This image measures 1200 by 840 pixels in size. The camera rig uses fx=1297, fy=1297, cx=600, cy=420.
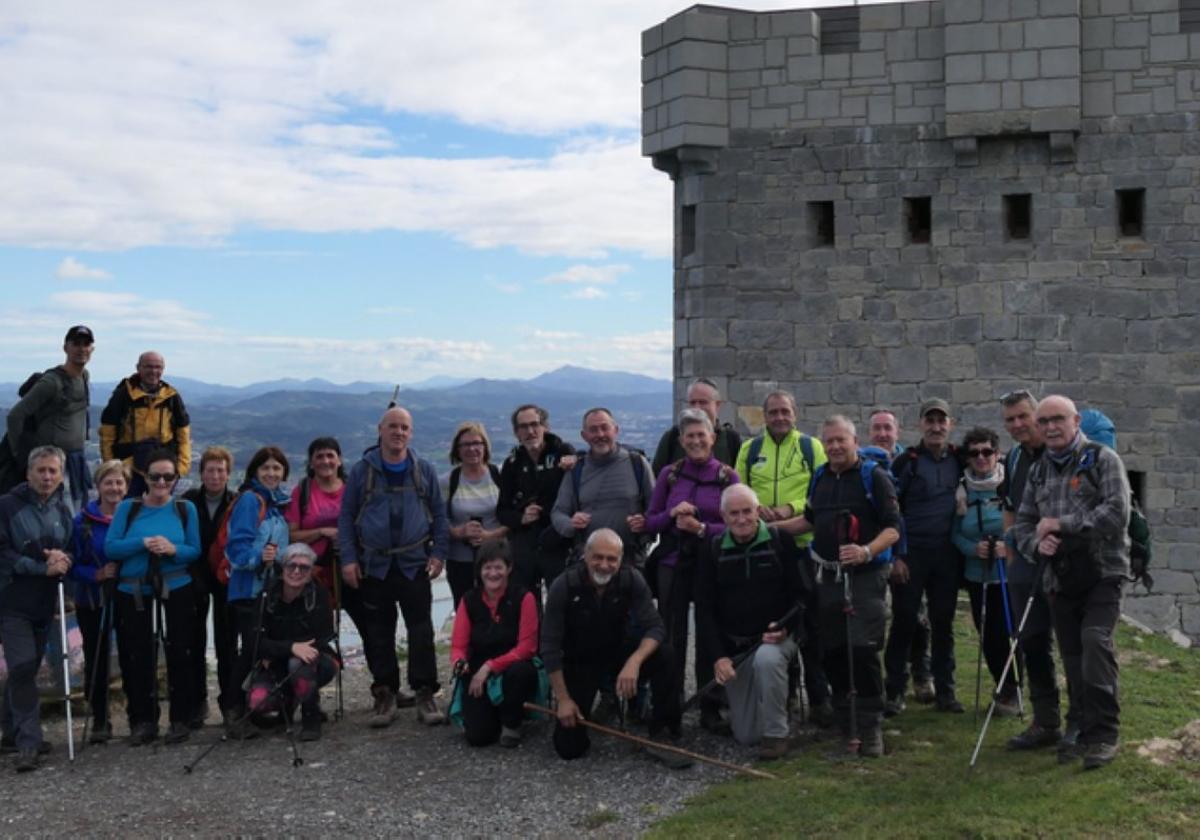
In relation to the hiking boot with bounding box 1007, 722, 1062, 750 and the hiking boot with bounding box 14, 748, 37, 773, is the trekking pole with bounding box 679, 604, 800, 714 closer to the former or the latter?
the hiking boot with bounding box 1007, 722, 1062, 750

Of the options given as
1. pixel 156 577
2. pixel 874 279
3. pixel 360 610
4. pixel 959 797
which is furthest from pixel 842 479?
pixel 874 279

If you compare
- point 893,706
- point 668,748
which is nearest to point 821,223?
point 893,706

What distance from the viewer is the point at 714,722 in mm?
7395

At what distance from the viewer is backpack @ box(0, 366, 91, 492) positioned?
8.75 meters

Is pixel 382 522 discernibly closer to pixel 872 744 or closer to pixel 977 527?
pixel 872 744

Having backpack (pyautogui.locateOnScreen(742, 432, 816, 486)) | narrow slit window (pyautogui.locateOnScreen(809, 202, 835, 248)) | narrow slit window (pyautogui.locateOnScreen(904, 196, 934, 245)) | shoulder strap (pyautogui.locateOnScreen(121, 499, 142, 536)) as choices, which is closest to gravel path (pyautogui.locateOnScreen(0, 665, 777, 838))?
shoulder strap (pyautogui.locateOnScreen(121, 499, 142, 536))

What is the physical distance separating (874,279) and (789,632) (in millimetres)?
5081

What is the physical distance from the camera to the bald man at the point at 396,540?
7.80 metres

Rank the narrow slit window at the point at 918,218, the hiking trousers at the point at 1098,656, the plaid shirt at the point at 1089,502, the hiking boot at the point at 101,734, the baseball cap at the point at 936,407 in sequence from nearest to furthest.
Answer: the plaid shirt at the point at 1089,502, the hiking trousers at the point at 1098,656, the baseball cap at the point at 936,407, the hiking boot at the point at 101,734, the narrow slit window at the point at 918,218

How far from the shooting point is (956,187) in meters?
11.1

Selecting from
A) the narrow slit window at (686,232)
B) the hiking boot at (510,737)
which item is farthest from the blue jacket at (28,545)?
the narrow slit window at (686,232)

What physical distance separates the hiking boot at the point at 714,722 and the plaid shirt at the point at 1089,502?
1.99m

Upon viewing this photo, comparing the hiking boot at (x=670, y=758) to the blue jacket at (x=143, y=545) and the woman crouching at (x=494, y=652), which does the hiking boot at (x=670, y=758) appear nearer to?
the woman crouching at (x=494, y=652)

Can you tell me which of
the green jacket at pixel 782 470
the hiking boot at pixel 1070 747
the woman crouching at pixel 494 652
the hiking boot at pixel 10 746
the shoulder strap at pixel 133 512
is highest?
the green jacket at pixel 782 470
